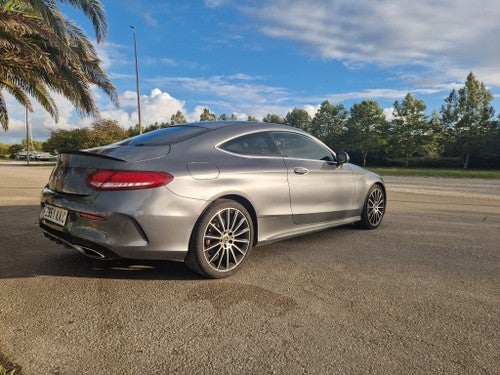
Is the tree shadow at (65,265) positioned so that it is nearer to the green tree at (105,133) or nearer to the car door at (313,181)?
the car door at (313,181)

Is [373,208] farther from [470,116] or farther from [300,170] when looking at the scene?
[470,116]

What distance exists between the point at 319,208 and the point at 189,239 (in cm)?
187

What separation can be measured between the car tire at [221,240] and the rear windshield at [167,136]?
2.41ft

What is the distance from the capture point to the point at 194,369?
2162mm

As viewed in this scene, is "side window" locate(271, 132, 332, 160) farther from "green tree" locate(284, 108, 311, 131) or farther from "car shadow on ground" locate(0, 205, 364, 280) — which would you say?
"green tree" locate(284, 108, 311, 131)

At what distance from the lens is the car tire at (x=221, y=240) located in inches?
136

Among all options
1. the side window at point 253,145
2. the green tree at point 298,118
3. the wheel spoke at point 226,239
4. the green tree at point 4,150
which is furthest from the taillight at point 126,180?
the green tree at point 4,150

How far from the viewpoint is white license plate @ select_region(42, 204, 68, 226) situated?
3432 millimetres

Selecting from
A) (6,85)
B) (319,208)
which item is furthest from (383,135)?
(319,208)

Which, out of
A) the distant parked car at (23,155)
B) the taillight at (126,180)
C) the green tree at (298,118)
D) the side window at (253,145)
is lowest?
the distant parked car at (23,155)

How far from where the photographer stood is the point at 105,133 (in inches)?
1688

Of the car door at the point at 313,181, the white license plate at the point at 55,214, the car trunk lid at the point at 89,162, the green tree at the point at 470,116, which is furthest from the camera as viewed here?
the green tree at the point at 470,116

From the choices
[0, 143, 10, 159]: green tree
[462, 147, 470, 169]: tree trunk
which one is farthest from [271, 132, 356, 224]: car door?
[0, 143, 10, 159]: green tree

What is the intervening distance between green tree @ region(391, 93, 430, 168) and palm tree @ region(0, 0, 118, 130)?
37464mm
